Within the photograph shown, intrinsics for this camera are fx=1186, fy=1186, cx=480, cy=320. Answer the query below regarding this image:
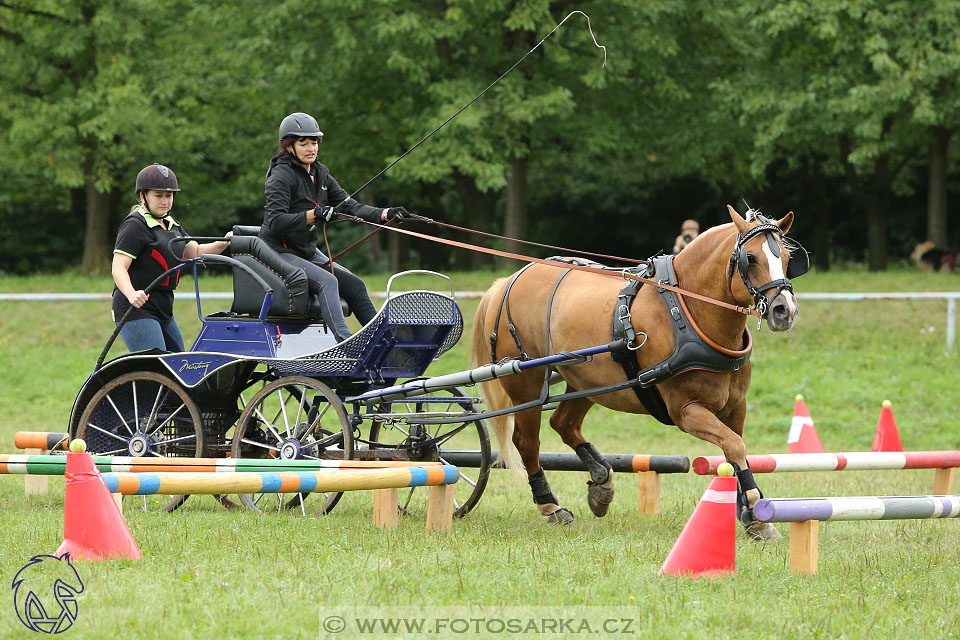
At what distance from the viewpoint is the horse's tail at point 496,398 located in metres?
7.97

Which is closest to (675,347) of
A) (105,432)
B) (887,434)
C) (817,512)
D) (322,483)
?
(817,512)

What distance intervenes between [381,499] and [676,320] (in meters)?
2.02

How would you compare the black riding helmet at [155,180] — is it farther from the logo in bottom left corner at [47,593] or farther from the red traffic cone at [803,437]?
the red traffic cone at [803,437]

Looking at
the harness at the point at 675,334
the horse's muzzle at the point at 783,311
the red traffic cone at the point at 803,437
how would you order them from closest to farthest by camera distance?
the horse's muzzle at the point at 783,311, the harness at the point at 675,334, the red traffic cone at the point at 803,437

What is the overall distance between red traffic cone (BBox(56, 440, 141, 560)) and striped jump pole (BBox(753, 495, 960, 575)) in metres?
2.98

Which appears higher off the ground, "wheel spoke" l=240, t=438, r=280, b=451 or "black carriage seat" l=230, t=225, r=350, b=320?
"black carriage seat" l=230, t=225, r=350, b=320

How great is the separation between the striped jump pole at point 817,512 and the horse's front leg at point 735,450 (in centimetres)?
67

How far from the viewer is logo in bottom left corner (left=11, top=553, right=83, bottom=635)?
14.8ft

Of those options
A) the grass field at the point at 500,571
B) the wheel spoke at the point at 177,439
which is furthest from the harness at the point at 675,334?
the wheel spoke at the point at 177,439

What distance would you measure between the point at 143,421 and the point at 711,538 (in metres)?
4.27

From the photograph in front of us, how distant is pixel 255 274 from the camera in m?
7.64

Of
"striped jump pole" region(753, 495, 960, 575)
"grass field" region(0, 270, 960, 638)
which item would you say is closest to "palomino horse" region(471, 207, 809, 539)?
"grass field" region(0, 270, 960, 638)

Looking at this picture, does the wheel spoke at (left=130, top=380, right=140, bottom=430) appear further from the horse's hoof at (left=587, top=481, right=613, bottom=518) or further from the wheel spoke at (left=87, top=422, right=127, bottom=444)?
the horse's hoof at (left=587, top=481, right=613, bottom=518)

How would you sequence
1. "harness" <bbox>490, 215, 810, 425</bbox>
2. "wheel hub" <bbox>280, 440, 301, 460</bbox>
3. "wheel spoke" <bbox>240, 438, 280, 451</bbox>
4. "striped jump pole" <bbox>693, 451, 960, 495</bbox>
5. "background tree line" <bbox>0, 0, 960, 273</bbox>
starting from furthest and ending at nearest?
"background tree line" <bbox>0, 0, 960, 273</bbox> < "wheel spoke" <bbox>240, 438, 280, 451</bbox> < "wheel hub" <bbox>280, 440, 301, 460</bbox> < "striped jump pole" <bbox>693, 451, 960, 495</bbox> < "harness" <bbox>490, 215, 810, 425</bbox>
